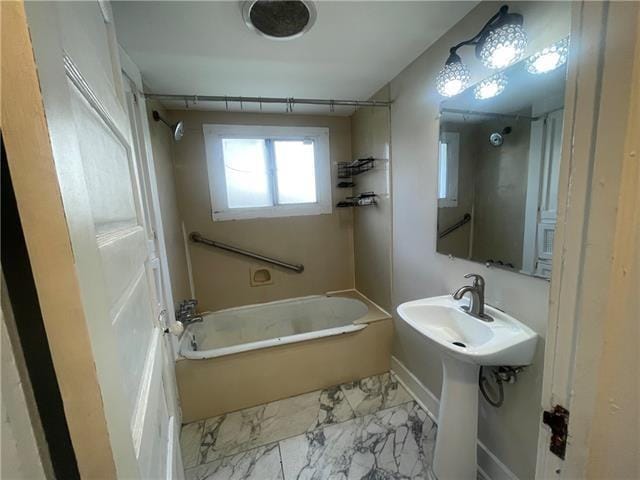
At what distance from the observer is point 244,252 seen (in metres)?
2.60

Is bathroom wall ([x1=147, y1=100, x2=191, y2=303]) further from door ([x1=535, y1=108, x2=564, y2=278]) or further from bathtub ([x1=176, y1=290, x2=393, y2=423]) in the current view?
door ([x1=535, y1=108, x2=564, y2=278])

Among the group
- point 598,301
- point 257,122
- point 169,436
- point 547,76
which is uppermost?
point 257,122

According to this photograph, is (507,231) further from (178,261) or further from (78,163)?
(178,261)

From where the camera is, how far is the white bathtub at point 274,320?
2410 millimetres

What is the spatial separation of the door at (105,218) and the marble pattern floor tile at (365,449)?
2.66ft

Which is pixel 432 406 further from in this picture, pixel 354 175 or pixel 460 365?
pixel 354 175

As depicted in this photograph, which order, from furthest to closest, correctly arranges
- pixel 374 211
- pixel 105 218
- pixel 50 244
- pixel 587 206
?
1. pixel 374 211
2. pixel 105 218
3. pixel 587 206
4. pixel 50 244

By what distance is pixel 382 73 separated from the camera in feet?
5.92

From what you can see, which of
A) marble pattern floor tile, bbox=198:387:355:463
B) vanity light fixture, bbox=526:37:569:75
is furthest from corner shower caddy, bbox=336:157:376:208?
marble pattern floor tile, bbox=198:387:355:463

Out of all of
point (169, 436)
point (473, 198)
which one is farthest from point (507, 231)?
point (169, 436)

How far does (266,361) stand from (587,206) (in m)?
1.90

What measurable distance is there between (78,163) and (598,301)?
789 millimetres

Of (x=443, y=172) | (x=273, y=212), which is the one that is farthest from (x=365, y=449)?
(x=273, y=212)

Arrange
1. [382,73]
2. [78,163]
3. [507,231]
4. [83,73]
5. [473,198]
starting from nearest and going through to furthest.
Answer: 1. [78,163]
2. [83,73]
3. [507,231]
4. [473,198]
5. [382,73]
